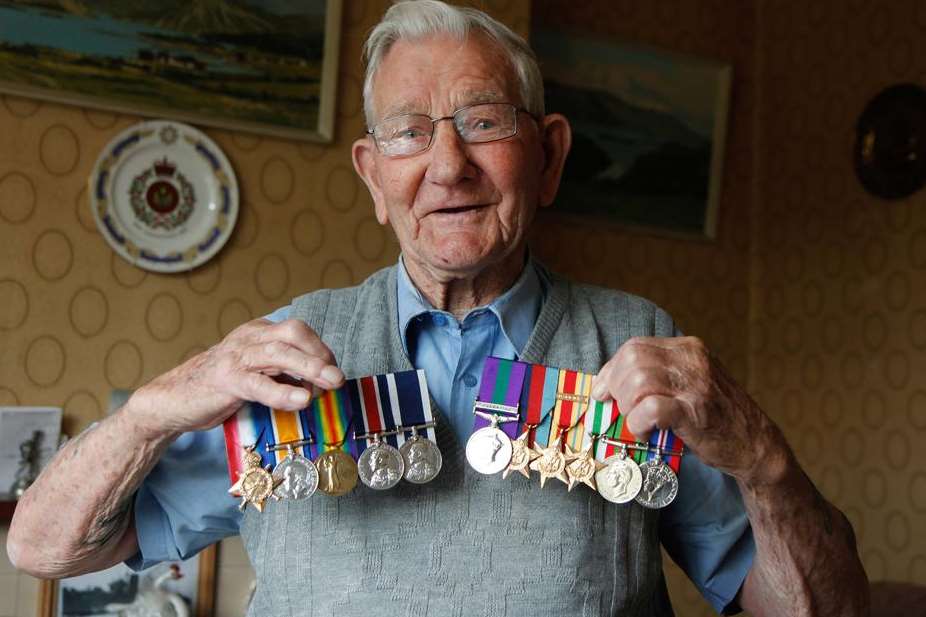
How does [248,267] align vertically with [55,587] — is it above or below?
above

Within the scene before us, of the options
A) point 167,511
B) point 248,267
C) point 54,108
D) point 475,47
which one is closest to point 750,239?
point 248,267

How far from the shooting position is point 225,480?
1291 millimetres

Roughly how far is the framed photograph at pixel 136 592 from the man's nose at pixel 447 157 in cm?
167

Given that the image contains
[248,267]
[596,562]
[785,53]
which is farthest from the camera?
[785,53]

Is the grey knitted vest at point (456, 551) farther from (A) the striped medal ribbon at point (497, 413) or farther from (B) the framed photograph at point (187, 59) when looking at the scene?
(B) the framed photograph at point (187, 59)

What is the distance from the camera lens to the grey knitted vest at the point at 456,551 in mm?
1187

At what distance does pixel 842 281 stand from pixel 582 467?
291cm

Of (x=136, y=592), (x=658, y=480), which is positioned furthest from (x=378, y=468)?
(x=136, y=592)

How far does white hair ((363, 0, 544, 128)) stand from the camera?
4.52 feet

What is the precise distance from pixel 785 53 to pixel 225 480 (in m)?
3.50

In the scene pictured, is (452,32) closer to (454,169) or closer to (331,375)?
(454,169)

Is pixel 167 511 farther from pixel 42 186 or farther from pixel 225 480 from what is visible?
pixel 42 186

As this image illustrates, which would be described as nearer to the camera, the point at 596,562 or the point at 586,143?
the point at 596,562

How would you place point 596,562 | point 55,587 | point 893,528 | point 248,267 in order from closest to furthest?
point 596,562, point 55,587, point 248,267, point 893,528
